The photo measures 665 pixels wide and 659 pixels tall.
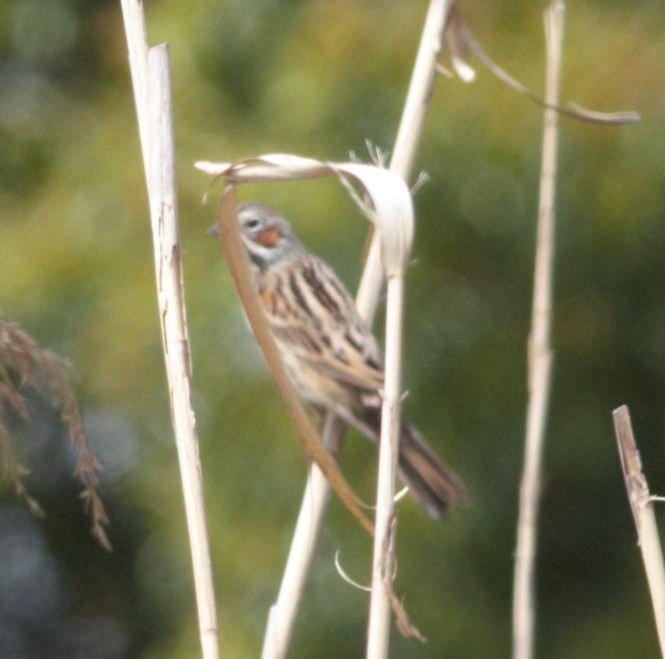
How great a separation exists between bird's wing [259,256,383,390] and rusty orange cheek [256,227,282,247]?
9 centimetres

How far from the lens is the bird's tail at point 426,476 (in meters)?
2.21

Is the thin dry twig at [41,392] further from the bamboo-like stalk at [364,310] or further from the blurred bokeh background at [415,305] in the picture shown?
the blurred bokeh background at [415,305]

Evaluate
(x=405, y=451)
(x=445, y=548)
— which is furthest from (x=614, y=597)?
(x=405, y=451)

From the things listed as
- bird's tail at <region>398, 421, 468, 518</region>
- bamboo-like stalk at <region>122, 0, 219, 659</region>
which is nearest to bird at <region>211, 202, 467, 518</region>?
bird's tail at <region>398, 421, 468, 518</region>

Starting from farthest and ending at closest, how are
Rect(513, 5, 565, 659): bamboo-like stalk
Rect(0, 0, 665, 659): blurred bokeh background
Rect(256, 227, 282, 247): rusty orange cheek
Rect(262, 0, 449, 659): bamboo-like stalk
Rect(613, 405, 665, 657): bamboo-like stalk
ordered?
Rect(0, 0, 665, 659): blurred bokeh background < Rect(256, 227, 282, 247): rusty orange cheek < Rect(513, 5, 565, 659): bamboo-like stalk < Rect(262, 0, 449, 659): bamboo-like stalk < Rect(613, 405, 665, 657): bamboo-like stalk

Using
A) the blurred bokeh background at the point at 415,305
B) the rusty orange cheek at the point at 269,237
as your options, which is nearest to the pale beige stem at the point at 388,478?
the rusty orange cheek at the point at 269,237

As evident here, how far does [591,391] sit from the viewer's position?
3393mm

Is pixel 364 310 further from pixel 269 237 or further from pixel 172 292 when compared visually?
pixel 269 237

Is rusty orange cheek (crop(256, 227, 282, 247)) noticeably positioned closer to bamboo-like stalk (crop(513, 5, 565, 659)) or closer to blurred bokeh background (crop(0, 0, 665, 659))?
blurred bokeh background (crop(0, 0, 665, 659))

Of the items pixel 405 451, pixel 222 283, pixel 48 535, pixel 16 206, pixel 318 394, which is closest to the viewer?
pixel 405 451

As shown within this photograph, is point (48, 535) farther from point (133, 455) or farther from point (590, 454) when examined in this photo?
point (590, 454)

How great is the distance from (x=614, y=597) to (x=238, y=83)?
1.58 meters

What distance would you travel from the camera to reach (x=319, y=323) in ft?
8.29

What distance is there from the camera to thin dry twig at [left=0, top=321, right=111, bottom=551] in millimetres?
1118
